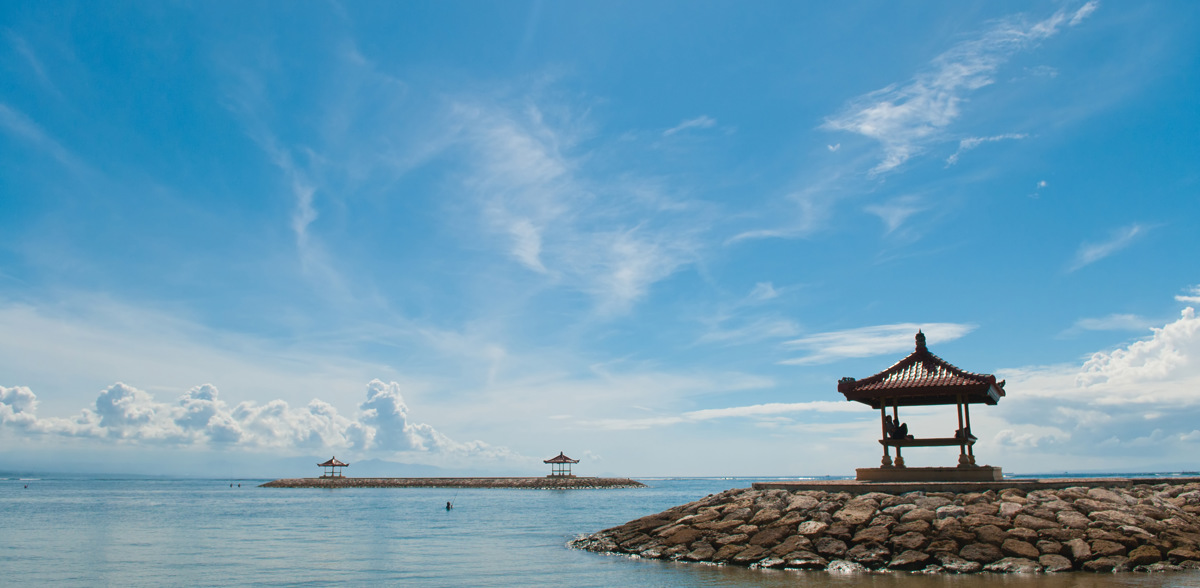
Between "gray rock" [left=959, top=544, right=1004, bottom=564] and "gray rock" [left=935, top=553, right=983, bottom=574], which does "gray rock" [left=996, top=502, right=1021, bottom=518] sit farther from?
"gray rock" [left=935, top=553, right=983, bottom=574]

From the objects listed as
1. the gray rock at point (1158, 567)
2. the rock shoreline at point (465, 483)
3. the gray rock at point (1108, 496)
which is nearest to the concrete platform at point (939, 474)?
the gray rock at point (1108, 496)

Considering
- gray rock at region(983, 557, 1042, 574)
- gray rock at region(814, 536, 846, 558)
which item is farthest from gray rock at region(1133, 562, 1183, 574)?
gray rock at region(814, 536, 846, 558)

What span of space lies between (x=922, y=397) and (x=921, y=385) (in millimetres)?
1993

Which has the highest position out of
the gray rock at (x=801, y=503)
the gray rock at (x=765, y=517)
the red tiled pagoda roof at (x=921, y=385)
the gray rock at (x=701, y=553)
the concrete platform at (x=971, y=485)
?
the red tiled pagoda roof at (x=921, y=385)

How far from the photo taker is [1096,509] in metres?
19.1

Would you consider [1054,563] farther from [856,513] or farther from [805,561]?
[805,561]

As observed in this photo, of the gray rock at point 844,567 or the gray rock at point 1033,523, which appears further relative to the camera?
the gray rock at point 1033,523

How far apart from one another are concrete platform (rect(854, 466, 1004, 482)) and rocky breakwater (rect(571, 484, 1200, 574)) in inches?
53.5

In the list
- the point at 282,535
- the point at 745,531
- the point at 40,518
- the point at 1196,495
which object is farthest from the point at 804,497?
the point at 40,518

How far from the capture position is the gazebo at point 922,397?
2227cm

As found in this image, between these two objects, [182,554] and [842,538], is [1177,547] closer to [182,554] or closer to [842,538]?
[842,538]

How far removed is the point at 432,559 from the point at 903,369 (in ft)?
55.8

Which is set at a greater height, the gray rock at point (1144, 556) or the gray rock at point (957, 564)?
the gray rock at point (1144, 556)

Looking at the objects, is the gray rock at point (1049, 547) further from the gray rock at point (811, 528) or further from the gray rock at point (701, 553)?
the gray rock at point (701, 553)
